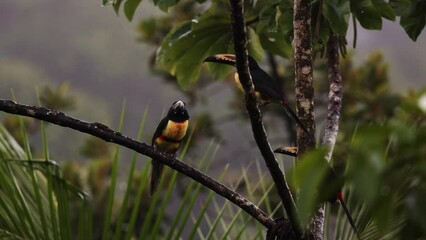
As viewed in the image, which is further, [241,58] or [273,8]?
[273,8]

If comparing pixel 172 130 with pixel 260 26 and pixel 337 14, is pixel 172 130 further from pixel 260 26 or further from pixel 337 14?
pixel 337 14

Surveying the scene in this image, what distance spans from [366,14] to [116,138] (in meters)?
0.94

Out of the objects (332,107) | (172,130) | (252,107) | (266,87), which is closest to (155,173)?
(172,130)

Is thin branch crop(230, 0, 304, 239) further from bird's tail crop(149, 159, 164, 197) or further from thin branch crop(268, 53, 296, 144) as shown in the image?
thin branch crop(268, 53, 296, 144)

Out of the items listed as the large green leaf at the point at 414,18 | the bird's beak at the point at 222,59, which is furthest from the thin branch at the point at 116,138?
the large green leaf at the point at 414,18

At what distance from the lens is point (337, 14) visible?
1.83 metres

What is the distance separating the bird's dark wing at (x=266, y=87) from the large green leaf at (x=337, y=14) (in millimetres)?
230

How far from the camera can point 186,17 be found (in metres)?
6.42

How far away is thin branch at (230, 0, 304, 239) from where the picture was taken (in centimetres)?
111

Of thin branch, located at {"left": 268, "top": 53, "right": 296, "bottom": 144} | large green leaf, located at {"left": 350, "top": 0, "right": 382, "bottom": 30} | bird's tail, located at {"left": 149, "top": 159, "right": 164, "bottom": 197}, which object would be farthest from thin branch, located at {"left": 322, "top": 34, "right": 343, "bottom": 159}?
thin branch, located at {"left": 268, "top": 53, "right": 296, "bottom": 144}

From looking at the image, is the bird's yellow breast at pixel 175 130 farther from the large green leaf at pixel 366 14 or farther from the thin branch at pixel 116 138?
the thin branch at pixel 116 138

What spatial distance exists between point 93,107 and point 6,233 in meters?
23.8

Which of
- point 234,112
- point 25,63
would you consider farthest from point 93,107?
point 234,112

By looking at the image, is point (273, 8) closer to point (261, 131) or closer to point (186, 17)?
point (261, 131)
